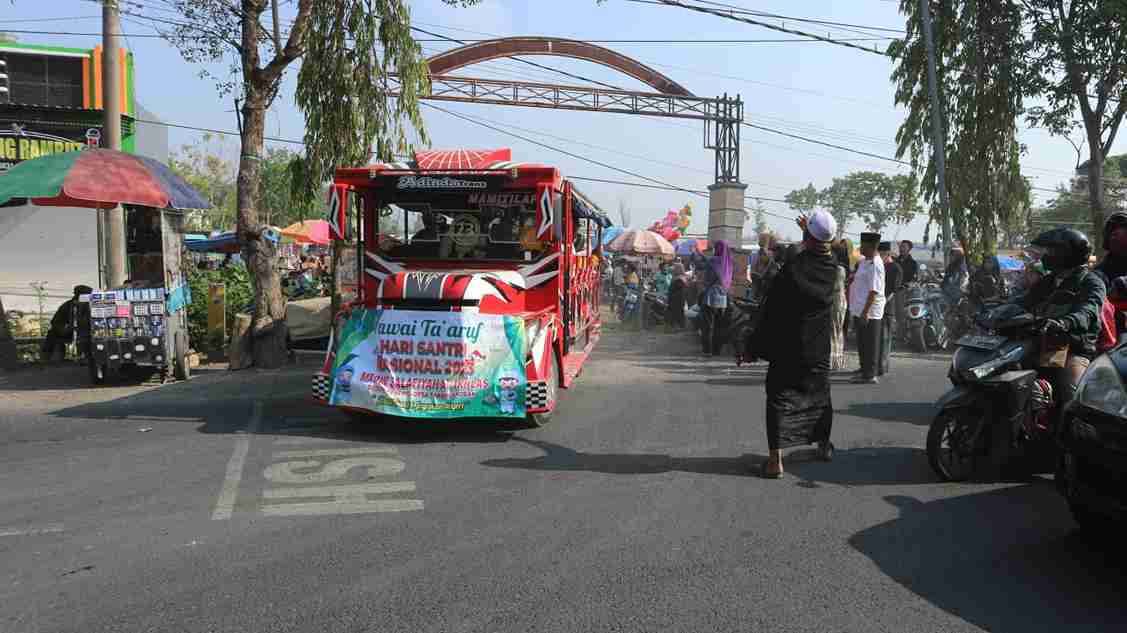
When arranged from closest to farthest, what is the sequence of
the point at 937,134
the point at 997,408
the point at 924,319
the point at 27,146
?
Result: the point at 997,408, the point at 924,319, the point at 937,134, the point at 27,146

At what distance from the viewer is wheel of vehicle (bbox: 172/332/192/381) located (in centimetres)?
1116

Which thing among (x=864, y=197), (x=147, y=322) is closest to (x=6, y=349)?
(x=147, y=322)

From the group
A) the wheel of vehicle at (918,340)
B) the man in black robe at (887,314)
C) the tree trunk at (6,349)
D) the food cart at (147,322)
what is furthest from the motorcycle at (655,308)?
the tree trunk at (6,349)

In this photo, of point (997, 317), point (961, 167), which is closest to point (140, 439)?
point (997, 317)

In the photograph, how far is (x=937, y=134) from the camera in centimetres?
1755

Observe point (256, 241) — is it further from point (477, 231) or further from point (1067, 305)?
point (1067, 305)

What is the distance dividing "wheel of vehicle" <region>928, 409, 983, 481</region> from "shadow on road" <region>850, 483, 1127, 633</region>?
0.33 meters

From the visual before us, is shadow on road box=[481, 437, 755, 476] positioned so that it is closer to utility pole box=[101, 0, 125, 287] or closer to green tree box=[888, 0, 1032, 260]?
utility pole box=[101, 0, 125, 287]

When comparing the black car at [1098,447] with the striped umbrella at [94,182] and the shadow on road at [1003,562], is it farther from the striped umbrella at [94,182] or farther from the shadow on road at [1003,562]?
the striped umbrella at [94,182]

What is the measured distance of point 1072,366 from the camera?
5957 millimetres

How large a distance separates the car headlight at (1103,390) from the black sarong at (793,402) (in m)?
1.81

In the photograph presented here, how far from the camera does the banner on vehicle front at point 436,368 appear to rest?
757 cm

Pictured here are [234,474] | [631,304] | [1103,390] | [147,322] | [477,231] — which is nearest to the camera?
[1103,390]

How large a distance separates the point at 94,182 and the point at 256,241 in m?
2.28
